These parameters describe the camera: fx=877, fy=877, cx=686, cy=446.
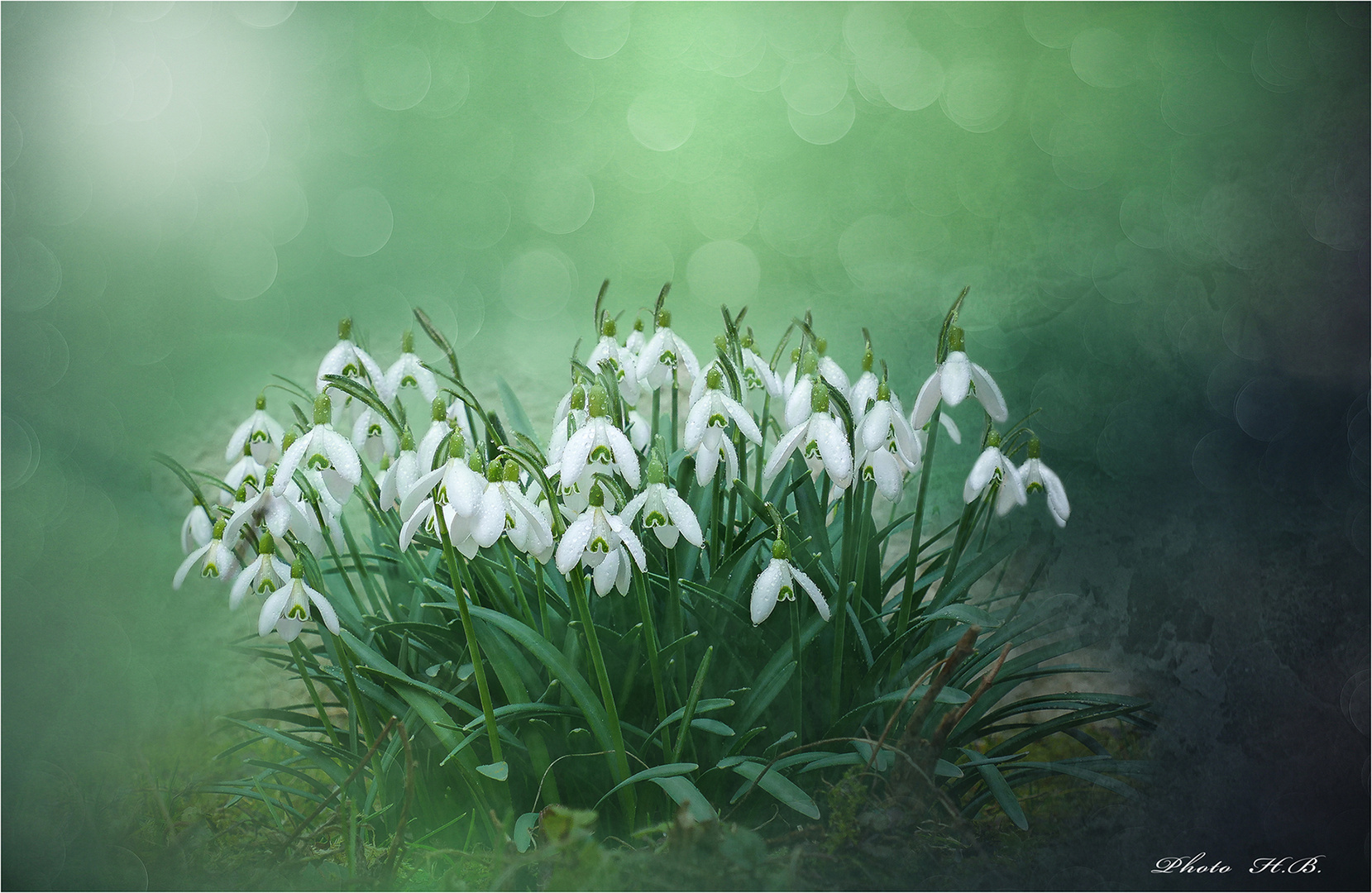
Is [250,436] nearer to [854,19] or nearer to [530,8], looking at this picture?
[530,8]

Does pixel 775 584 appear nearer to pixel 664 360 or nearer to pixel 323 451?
pixel 664 360

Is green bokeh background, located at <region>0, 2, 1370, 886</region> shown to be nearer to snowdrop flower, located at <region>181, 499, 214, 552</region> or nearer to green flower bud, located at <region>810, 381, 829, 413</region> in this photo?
snowdrop flower, located at <region>181, 499, 214, 552</region>

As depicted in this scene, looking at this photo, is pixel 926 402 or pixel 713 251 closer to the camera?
pixel 926 402

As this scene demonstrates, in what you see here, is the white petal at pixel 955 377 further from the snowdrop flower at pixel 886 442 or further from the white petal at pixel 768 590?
the white petal at pixel 768 590

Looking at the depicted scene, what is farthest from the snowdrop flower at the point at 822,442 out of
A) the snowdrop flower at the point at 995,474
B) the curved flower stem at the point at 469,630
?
the curved flower stem at the point at 469,630

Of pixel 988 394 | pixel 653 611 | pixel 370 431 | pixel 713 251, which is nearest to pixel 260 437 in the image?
pixel 370 431

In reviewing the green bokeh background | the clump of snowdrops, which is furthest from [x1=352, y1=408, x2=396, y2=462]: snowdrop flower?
the green bokeh background
